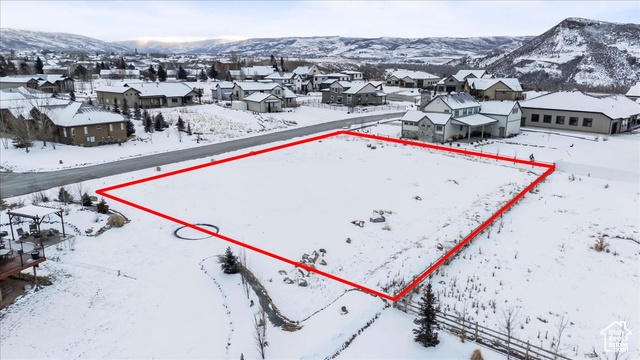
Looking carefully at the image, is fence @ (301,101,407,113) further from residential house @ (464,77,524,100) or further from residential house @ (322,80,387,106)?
residential house @ (464,77,524,100)

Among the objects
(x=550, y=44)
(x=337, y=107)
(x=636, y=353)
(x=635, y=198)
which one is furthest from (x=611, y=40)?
(x=636, y=353)

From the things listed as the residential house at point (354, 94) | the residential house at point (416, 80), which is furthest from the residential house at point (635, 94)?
the residential house at point (416, 80)

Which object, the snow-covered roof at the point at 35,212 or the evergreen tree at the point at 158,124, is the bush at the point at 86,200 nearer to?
the snow-covered roof at the point at 35,212

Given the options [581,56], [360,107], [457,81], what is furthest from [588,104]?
[581,56]

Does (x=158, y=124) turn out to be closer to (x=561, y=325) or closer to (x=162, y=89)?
(x=162, y=89)

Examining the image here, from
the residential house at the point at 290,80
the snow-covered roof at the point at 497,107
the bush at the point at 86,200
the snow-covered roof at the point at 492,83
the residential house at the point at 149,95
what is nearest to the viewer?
the bush at the point at 86,200

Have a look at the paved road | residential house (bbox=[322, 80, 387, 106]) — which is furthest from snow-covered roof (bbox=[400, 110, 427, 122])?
residential house (bbox=[322, 80, 387, 106])
